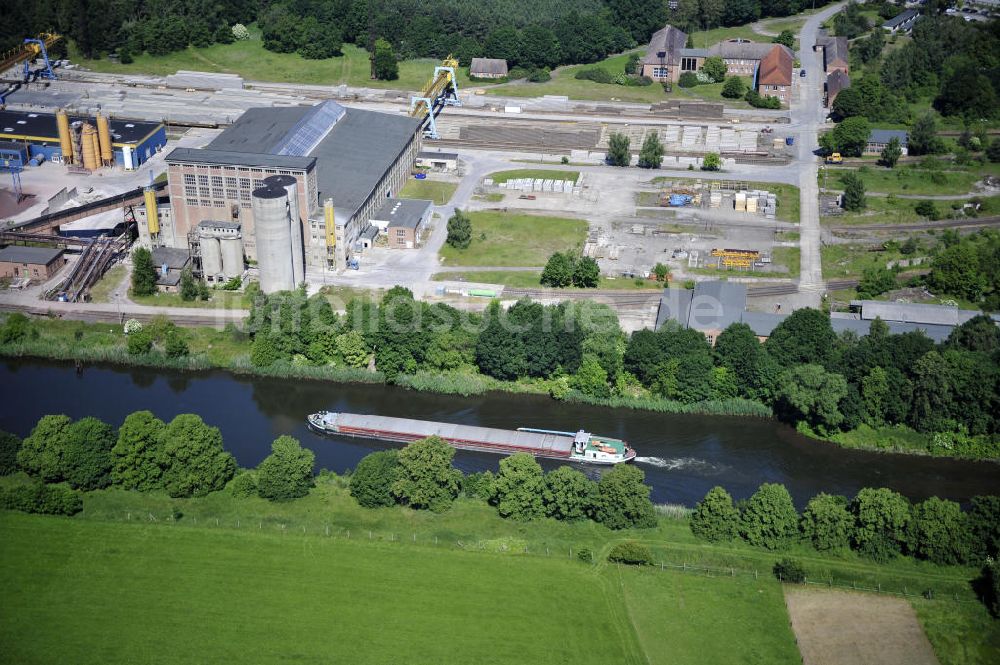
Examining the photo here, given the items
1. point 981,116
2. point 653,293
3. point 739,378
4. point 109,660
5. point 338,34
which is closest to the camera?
point 109,660

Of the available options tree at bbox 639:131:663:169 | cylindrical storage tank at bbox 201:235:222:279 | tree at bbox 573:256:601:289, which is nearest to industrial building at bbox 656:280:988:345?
tree at bbox 573:256:601:289

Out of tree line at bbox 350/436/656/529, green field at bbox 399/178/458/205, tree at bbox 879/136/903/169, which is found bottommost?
tree line at bbox 350/436/656/529

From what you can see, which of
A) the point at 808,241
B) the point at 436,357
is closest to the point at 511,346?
the point at 436,357

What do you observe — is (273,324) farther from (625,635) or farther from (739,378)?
(625,635)

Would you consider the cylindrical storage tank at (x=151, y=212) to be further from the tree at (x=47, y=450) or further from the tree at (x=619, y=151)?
the tree at (x=619, y=151)

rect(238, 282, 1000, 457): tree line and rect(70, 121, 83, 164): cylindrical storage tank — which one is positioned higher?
rect(70, 121, 83, 164): cylindrical storage tank

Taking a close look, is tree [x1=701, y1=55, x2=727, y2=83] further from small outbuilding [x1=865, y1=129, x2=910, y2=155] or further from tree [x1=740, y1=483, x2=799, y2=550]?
tree [x1=740, y1=483, x2=799, y2=550]
